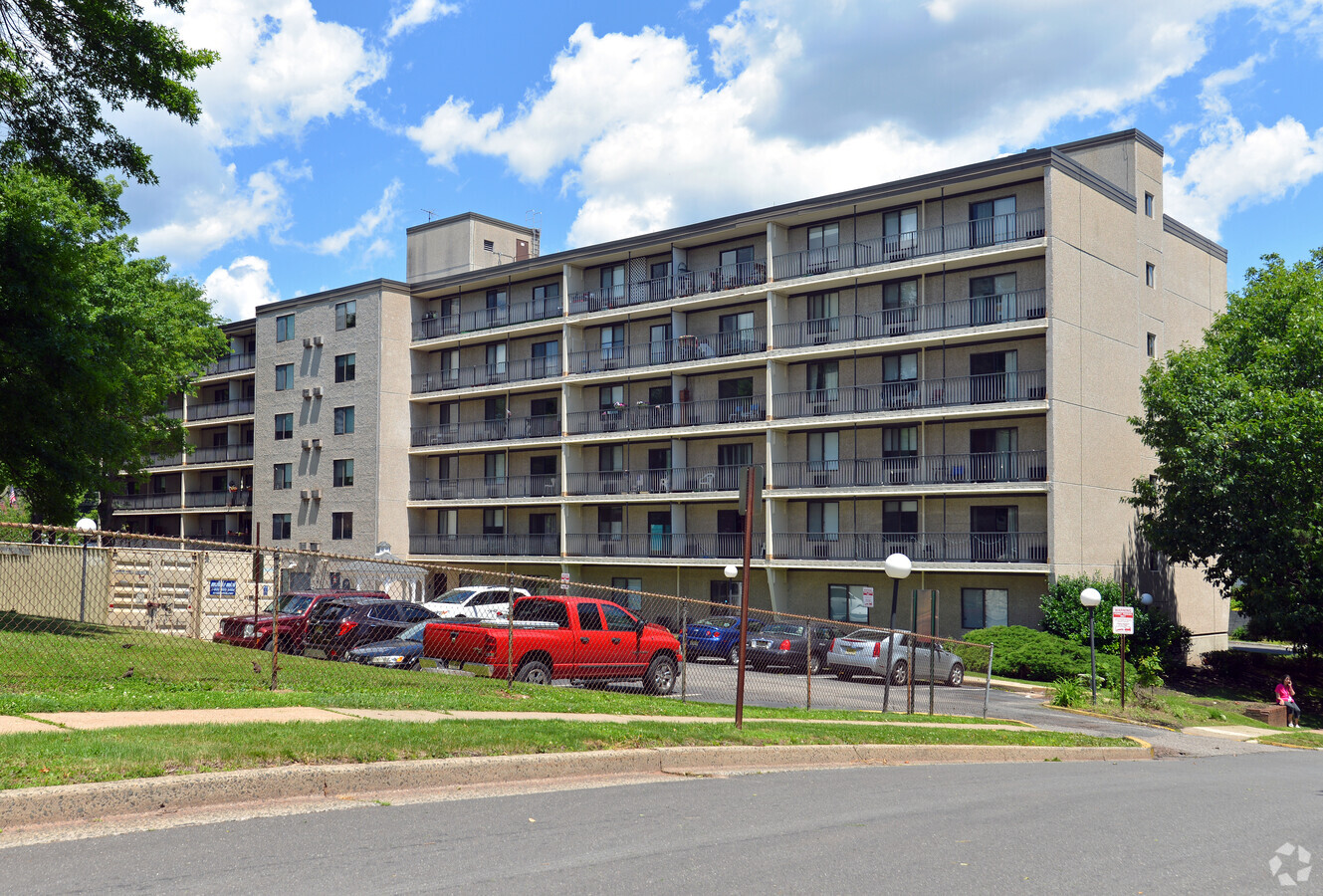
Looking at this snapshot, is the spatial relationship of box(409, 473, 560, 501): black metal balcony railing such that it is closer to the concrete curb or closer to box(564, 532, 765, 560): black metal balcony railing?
box(564, 532, 765, 560): black metal balcony railing

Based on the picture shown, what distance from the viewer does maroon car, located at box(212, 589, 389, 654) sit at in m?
19.6

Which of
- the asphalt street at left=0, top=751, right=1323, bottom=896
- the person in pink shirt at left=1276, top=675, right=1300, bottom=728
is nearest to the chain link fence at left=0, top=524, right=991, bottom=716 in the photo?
the asphalt street at left=0, top=751, right=1323, bottom=896

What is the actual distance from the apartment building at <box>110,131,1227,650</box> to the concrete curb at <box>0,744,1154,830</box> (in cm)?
2603

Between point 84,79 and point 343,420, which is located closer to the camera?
point 84,79

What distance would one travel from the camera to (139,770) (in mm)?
8031

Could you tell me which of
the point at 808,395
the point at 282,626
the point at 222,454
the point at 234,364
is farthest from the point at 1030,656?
the point at 234,364

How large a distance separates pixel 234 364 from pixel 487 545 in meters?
23.0

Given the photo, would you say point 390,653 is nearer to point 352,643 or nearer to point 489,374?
point 352,643

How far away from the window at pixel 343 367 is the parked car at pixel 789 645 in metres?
30.0

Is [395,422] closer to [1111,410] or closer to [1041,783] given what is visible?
[1111,410]

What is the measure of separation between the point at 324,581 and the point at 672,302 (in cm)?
1800

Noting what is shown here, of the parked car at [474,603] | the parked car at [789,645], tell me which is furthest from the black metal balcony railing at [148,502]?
the parked car at [789,645]

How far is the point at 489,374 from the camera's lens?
53.6 meters

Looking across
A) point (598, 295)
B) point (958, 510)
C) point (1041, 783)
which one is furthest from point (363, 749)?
point (598, 295)
